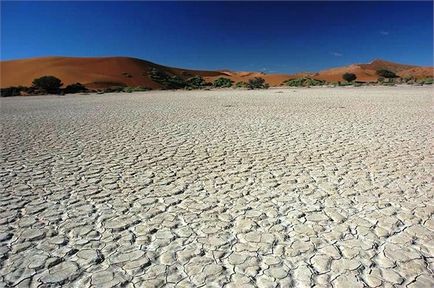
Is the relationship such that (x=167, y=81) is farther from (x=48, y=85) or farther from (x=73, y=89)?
(x=48, y=85)

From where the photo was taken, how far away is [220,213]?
11.8 feet

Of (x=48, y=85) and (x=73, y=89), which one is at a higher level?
(x=48, y=85)

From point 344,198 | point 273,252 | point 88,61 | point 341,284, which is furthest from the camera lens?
point 88,61

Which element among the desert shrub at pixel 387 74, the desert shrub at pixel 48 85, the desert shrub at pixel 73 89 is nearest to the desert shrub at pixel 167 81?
the desert shrub at pixel 73 89

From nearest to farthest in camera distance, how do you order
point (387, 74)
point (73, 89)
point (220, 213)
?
point (220, 213), point (73, 89), point (387, 74)

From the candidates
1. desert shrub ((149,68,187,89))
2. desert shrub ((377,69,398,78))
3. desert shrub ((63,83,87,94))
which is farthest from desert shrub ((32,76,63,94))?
desert shrub ((377,69,398,78))

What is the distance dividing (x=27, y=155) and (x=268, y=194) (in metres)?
4.39

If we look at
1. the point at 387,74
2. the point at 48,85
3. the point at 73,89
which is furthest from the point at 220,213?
the point at 387,74

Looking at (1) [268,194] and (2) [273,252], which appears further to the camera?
(1) [268,194]

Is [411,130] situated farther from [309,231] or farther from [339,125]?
[309,231]

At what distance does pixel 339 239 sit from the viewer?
9.86 ft

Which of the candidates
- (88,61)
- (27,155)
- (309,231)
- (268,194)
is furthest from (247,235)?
(88,61)

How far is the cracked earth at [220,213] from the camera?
258 centimetres

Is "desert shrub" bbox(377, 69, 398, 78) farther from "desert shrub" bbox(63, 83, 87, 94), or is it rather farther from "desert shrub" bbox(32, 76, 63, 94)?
"desert shrub" bbox(32, 76, 63, 94)
